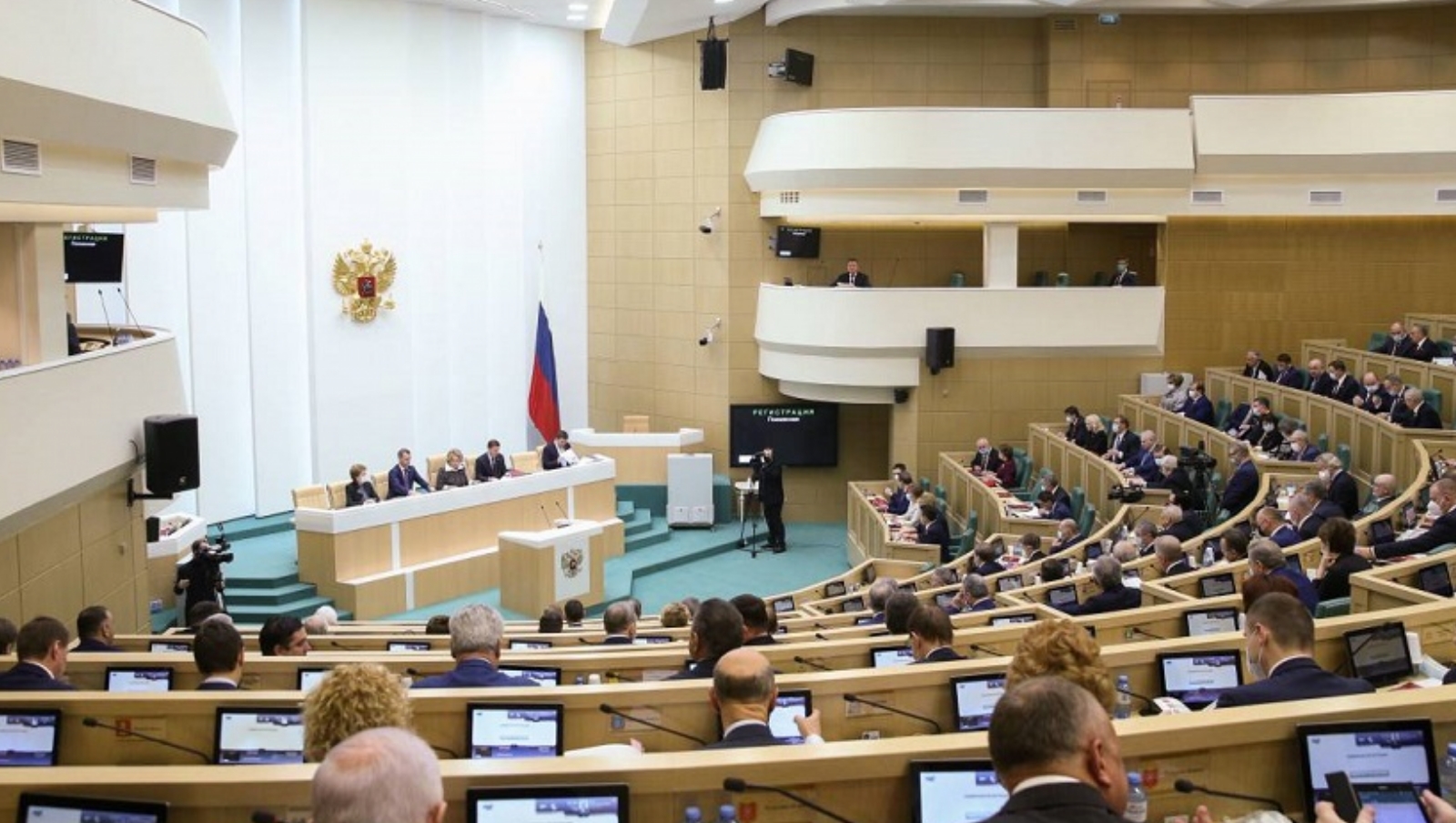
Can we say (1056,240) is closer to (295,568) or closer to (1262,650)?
(295,568)

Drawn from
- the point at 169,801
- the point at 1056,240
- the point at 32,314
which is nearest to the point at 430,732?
the point at 169,801

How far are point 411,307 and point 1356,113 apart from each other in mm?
12392

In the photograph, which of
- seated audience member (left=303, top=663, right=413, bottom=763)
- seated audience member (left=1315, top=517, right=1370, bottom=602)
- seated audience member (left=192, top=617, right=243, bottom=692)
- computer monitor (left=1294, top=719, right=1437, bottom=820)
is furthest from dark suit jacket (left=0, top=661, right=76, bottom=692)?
seated audience member (left=1315, top=517, right=1370, bottom=602)

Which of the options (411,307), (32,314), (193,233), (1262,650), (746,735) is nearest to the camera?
(746,735)

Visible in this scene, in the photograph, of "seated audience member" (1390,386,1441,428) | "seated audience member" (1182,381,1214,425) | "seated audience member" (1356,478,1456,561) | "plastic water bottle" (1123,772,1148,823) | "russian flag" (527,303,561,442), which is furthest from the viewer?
"russian flag" (527,303,561,442)

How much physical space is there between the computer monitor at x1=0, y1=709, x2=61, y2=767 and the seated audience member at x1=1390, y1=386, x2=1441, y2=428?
11.6 metres

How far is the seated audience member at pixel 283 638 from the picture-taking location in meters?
6.37

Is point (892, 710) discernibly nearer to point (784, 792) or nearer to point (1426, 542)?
point (784, 792)

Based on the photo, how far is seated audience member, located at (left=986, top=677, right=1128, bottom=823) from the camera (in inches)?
104

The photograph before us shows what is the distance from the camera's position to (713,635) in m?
5.05

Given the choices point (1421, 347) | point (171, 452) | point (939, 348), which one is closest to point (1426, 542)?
point (1421, 347)

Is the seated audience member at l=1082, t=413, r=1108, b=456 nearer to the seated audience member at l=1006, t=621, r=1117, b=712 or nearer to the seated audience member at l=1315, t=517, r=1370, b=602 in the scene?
the seated audience member at l=1315, t=517, r=1370, b=602

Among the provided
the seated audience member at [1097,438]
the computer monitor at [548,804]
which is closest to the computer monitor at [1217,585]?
the computer monitor at [548,804]

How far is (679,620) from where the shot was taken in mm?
8391
